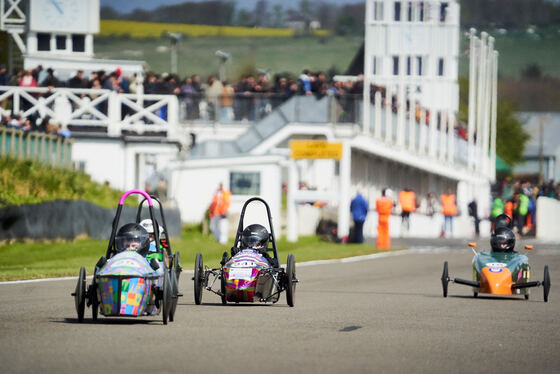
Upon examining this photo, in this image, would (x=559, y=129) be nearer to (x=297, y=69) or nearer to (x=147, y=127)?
(x=297, y=69)

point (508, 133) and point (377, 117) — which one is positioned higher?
point (508, 133)

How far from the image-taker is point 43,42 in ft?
178

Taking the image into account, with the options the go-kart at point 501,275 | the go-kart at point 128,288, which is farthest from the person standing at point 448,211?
the go-kart at point 128,288

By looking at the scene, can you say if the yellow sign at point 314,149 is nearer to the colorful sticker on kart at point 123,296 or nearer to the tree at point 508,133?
the colorful sticker on kart at point 123,296

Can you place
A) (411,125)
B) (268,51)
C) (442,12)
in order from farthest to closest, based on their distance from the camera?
(442,12) → (268,51) → (411,125)

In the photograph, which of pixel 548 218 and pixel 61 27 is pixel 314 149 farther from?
pixel 61 27

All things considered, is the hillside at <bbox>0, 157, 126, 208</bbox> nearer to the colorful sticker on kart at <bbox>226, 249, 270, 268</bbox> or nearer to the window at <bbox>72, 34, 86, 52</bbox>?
the colorful sticker on kart at <bbox>226, 249, 270, 268</bbox>

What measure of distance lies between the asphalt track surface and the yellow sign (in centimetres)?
1782

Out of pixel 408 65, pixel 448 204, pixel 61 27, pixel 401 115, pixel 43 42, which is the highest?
pixel 408 65

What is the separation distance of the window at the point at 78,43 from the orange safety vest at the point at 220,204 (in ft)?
68.9

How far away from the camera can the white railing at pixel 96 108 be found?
4038cm

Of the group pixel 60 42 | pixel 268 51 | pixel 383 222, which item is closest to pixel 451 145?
pixel 268 51

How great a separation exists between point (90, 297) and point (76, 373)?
148 inches

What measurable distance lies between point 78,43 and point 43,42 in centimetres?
141
